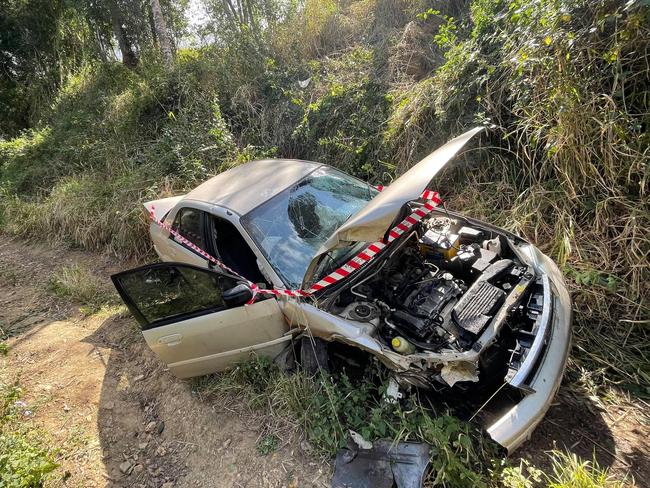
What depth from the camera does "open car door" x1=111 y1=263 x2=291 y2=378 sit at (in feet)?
8.57

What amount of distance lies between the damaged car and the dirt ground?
46 centimetres

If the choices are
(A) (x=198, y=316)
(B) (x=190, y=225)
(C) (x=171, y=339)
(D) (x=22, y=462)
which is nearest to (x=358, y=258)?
(A) (x=198, y=316)

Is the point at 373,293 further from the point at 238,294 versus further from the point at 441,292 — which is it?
the point at 238,294

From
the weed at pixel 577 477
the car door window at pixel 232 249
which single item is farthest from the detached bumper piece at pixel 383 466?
the car door window at pixel 232 249

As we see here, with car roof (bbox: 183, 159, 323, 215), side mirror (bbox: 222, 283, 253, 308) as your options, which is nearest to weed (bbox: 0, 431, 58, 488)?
side mirror (bbox: 222, 283, 253, 308)

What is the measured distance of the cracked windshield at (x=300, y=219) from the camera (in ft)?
9.00

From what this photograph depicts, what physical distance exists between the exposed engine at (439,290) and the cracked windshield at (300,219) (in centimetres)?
40

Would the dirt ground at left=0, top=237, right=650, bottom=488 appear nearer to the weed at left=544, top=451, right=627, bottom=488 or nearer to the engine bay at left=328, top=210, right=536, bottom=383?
the weed at left=544, top=451, right=627, bottom=488

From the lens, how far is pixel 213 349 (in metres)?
2.79

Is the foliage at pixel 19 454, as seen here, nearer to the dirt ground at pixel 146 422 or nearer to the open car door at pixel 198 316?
the dirt ground at pixel 146 422

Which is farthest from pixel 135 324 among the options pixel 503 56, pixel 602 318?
pixel 503 56

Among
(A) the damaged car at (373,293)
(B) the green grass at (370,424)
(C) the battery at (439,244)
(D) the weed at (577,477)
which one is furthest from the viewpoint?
(C) the battery at (439,244)

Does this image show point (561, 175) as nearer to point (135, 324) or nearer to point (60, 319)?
point (135, 324)

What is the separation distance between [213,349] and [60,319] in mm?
2865
